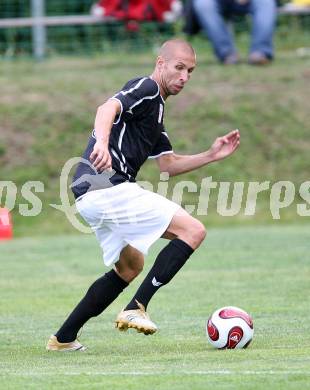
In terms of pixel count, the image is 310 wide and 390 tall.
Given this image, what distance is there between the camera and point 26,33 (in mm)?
21875

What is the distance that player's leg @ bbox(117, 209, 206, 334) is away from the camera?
7.07 meters

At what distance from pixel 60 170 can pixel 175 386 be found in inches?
514

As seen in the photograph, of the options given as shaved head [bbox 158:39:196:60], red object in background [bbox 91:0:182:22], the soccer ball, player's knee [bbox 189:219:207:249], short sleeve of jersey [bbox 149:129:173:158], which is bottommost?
red object in background [bbox 91:0:182:22]

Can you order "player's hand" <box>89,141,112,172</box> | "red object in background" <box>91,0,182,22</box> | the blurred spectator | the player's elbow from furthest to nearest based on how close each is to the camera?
"red object in background" <box>91,0,182,22</box> → the blurred spectator → the player's elbow → "player's hand" <box>89,141,112,172</box>

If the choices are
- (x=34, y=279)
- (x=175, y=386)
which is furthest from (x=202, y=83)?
(x=175, y=386)

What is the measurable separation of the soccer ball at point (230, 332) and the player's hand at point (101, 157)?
1.34 m

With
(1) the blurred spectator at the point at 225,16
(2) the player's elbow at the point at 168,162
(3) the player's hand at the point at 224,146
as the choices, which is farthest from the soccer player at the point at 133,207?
(1) the blurred spectator at the point at 225,16

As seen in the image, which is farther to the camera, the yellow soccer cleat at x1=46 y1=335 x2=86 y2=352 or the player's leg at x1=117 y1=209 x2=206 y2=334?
the yellow soccer cleat at x1=46 y1=335 x2=86 y2=352

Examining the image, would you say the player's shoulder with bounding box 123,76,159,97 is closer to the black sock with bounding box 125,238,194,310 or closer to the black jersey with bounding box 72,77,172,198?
the black jersey with bounding box 72,77,172,198

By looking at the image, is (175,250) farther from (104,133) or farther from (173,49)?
(173,49)

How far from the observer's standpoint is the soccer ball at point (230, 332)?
720 cm

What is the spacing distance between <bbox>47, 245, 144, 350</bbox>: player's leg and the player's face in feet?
3.56

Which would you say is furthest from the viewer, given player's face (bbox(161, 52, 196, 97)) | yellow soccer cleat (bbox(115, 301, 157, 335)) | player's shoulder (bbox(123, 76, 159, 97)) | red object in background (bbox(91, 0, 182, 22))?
red object in background (bbox(91, 0, 182, 22))

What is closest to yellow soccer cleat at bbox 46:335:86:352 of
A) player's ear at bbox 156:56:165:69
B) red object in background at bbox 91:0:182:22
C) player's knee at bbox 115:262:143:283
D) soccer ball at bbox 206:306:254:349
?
player's knee at bbox 115:262:143:283
